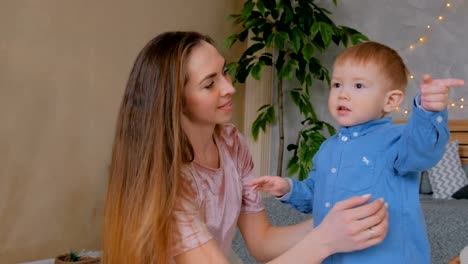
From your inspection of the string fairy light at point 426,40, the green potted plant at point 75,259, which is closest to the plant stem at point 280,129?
the string fairy light at point 426,40

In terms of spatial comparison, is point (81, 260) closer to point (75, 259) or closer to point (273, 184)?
point (75, 259)

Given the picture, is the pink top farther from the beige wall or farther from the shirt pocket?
the beige wall

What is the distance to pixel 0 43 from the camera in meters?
2.60

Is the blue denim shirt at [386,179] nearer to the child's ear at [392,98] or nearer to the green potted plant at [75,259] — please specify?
the child's ear at [392,98]

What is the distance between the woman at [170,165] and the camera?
46.6 inches

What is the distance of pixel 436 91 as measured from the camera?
94 cm

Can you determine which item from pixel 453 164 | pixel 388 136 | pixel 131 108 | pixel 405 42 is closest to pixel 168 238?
pixel 131 108

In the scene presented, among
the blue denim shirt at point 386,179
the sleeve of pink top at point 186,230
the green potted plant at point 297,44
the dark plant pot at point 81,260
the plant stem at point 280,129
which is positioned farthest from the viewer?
the plant stem at point 280,129

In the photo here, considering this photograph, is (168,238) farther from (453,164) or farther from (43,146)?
(453,164)

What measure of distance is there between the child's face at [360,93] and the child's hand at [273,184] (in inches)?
7.4

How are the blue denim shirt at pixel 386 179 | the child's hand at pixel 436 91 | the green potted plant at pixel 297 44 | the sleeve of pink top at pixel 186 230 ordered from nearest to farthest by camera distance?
the child's hand at pixel 436 91
the blue denim shirt at pixel 386 179
the sleeve of pink top at pixel 186 230
the green potted plant at pixel 297 44

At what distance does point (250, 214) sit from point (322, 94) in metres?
2.50

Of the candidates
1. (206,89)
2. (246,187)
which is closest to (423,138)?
(206,89)

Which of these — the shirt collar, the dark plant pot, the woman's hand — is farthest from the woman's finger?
the dark plant pot
